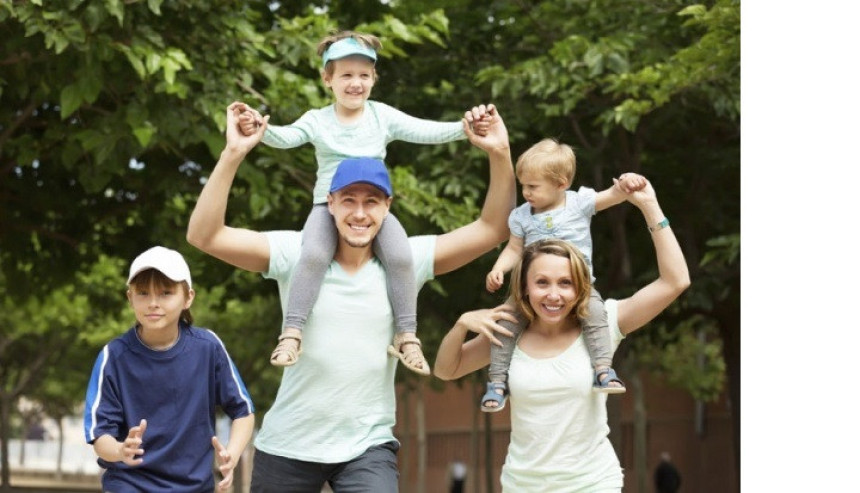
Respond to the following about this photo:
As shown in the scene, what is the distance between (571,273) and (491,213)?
1.63ft

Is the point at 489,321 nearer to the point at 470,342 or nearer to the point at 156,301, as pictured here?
the point at 470,342

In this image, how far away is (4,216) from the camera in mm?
13242

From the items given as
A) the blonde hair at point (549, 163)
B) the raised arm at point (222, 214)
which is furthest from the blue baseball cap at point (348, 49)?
the blonde hair at point (549, 163)

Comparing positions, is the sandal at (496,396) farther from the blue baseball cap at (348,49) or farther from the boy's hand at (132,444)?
the blue baseball cap at (348,49)

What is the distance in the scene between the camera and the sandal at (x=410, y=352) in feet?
15.2

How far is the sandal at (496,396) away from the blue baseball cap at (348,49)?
1222 mm

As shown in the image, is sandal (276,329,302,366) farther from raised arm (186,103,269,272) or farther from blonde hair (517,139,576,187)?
blonde hair (517,139,576,187)

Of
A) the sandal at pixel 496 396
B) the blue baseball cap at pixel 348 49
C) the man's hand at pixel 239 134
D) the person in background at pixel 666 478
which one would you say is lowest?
the person in background at pixel 666 478

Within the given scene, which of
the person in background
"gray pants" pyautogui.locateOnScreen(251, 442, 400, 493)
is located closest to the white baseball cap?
"gray pants" pyautogui.locateOnScreen(251, 442, 400, 493)

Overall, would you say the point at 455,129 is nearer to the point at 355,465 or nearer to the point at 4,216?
the point at 355,465

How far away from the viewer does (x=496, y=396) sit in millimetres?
4637

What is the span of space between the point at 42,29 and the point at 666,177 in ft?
28.2

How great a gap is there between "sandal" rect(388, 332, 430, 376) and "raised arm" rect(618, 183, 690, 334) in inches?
28.1
